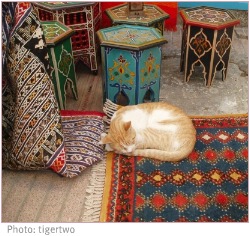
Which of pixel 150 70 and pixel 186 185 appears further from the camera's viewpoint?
pixel 150 70

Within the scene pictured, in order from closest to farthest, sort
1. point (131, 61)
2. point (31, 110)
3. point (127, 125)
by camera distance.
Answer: point (31, 110) → point (127, 125) → point (131, 61)

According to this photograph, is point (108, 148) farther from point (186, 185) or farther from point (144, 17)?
point (144, 17)

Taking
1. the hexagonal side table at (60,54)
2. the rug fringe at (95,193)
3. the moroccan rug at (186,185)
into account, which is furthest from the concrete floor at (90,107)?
the hexagonal side table at (60,54)

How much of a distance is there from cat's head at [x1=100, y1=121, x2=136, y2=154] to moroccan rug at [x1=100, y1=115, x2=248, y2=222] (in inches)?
3.2

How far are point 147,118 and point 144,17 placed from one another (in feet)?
2.95

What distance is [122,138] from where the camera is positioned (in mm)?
1786

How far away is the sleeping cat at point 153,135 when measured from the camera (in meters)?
1.80

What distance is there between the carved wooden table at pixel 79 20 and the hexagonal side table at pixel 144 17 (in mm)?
180

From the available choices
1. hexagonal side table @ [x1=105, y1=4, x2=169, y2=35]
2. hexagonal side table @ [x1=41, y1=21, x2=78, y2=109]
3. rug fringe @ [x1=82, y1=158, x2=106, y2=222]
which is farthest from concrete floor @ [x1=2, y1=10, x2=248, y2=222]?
hexagonal side table @ [x1=105, y1=4, x2=169, y2=35]

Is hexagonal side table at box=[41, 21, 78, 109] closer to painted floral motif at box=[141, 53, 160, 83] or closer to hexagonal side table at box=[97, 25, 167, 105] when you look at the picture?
hexagonal side table at box=[97, 25, 167, 105]

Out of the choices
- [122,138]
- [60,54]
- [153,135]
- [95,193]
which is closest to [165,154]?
[153,135]

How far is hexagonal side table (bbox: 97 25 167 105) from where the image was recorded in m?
2.01

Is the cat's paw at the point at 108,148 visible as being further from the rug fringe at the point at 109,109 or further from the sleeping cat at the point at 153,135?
the rug fringe at the point at 109,109
